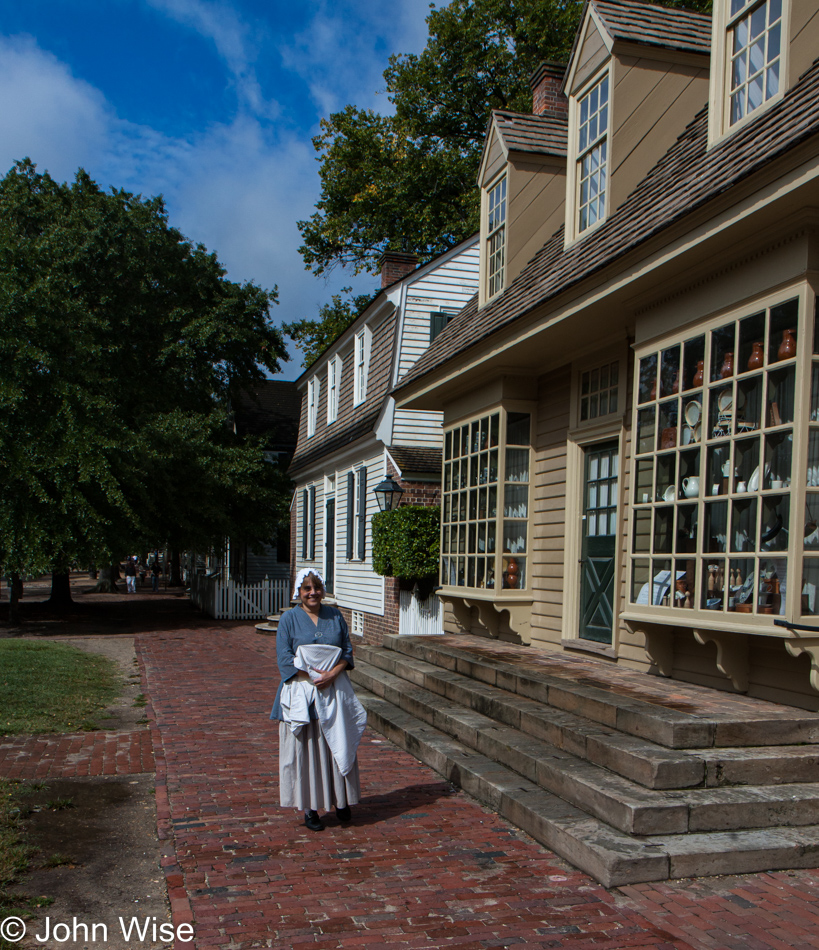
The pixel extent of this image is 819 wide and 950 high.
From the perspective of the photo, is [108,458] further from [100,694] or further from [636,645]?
[636,645]

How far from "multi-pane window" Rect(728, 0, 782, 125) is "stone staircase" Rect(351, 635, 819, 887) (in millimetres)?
4484

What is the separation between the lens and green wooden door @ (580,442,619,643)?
337 inches

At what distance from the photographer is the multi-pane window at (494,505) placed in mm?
10062

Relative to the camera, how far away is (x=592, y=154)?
8.98 meters

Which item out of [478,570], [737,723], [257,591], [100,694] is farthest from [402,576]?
[257,591]

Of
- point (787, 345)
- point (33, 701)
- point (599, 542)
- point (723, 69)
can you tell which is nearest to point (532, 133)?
point (723, 69)

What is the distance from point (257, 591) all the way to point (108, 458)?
330 inches

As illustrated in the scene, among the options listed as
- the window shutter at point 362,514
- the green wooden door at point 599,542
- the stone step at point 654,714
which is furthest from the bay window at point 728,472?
the window shutter at point 362,514

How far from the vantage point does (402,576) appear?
14359 mm

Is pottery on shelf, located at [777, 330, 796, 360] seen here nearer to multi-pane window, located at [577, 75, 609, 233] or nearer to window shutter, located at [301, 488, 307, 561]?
multi-pane window, located at [577, 75, 609, 233]

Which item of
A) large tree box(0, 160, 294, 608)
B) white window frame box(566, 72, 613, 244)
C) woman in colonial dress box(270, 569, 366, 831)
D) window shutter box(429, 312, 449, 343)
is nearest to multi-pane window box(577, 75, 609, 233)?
white window frame box(566, 72, 613, 244)

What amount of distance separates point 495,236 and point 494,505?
3.68m

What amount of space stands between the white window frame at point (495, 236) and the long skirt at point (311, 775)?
6850mm

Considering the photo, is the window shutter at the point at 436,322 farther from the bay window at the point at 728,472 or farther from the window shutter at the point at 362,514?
the bay window at the point at 728,472
